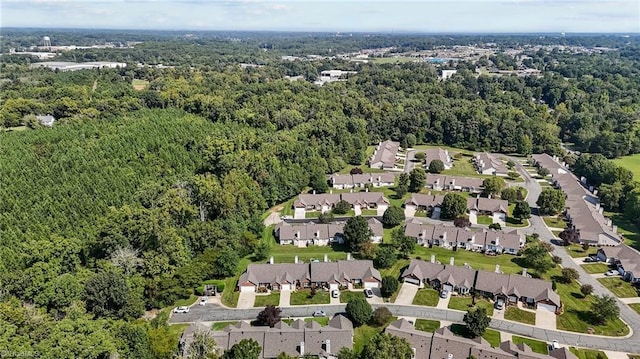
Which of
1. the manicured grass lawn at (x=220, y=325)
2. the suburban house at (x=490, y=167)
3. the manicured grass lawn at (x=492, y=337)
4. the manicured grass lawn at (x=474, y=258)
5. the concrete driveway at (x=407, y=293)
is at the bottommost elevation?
the manicured grass lawn at (x=220, y=325)

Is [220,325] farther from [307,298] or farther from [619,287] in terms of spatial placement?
[619,287]

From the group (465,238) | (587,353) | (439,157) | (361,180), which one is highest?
(439,157)

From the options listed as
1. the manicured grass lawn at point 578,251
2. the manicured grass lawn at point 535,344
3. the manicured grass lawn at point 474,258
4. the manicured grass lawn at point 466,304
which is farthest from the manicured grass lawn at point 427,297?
the manicured grass lawn at point 578,251

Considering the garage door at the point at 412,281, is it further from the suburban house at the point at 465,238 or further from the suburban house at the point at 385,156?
the suburban house at the point at 385,156

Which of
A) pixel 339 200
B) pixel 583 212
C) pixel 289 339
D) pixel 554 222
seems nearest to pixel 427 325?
pixel 289 339

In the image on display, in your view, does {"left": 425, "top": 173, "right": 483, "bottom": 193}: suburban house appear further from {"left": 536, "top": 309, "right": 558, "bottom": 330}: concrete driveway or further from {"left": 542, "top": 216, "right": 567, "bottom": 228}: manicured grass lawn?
{"left": 536, "top": 309, "right": 558, "bottom": 330}: concrete driveway

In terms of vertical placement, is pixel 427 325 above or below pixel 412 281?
below
